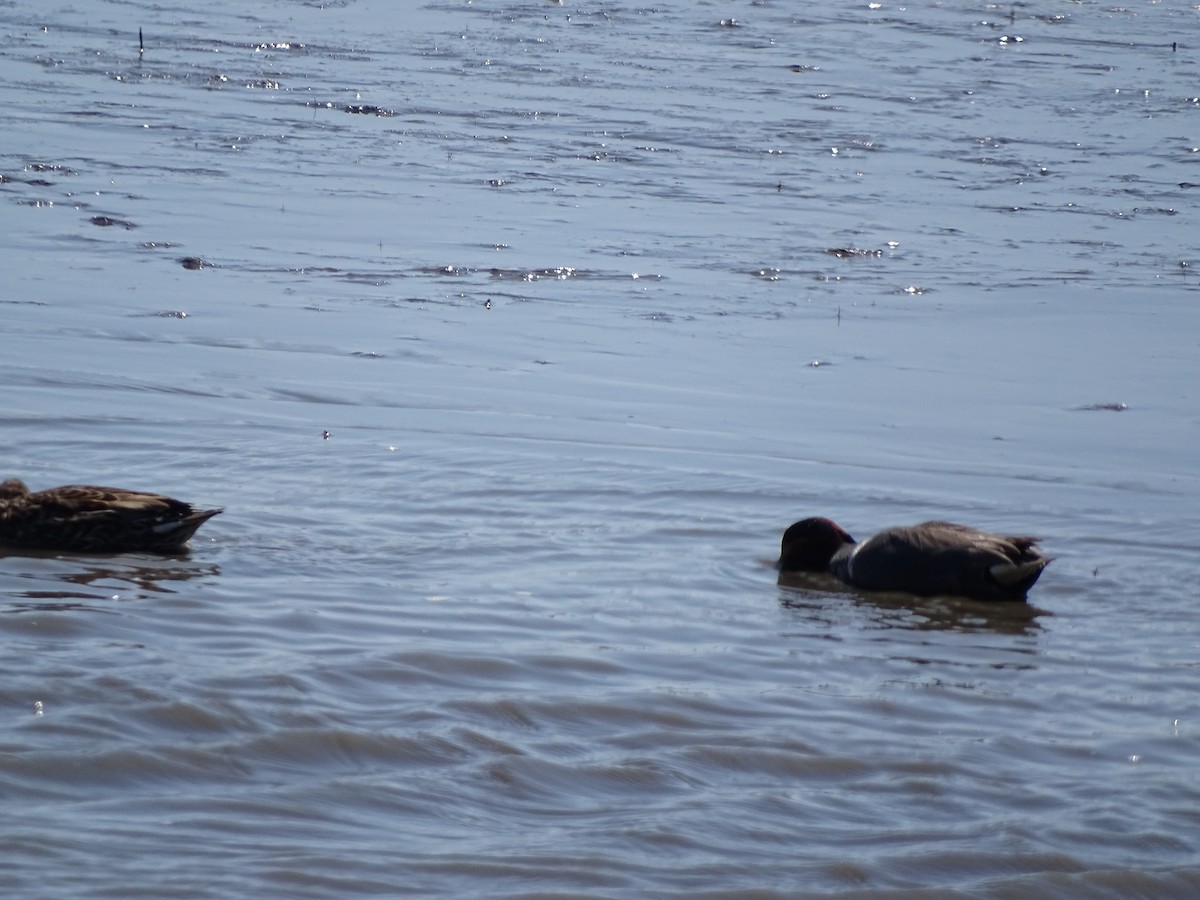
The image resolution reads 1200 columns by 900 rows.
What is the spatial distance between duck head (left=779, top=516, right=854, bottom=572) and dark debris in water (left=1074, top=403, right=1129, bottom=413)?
11.0ft

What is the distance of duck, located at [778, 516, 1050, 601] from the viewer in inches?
319

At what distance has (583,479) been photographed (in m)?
9.55

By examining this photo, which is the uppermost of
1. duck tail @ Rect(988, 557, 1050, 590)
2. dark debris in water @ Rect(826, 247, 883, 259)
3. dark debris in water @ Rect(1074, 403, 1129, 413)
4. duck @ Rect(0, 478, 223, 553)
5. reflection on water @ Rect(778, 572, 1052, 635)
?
dark debris in water @ Rect(826, 247, 883, 259)

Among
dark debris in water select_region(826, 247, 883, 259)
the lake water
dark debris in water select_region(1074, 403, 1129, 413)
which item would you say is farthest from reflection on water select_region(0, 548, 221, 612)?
dark debris in water select_region(826, 247, 883, 259)

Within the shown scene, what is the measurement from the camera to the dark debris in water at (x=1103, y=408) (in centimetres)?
1127

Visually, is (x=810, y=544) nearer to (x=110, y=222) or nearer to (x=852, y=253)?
(x=852, y=253)

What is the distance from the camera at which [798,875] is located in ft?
16.3

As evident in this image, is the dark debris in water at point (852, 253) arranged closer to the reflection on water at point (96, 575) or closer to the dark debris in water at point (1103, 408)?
the dark debris in water at point (1103, 408)

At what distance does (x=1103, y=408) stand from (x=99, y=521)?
20.3ft

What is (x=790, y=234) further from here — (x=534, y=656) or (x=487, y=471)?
(x=534, y=656)

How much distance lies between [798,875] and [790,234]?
11.6m

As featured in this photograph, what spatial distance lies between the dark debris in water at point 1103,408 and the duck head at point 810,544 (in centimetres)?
334

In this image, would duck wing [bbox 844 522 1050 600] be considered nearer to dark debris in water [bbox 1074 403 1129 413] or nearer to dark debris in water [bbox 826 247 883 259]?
dark debris in water [bbox 1074 403 1129 413]

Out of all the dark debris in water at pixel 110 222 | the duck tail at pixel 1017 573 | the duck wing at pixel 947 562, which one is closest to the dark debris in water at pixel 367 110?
the dark debris in water at pixel 110 222
